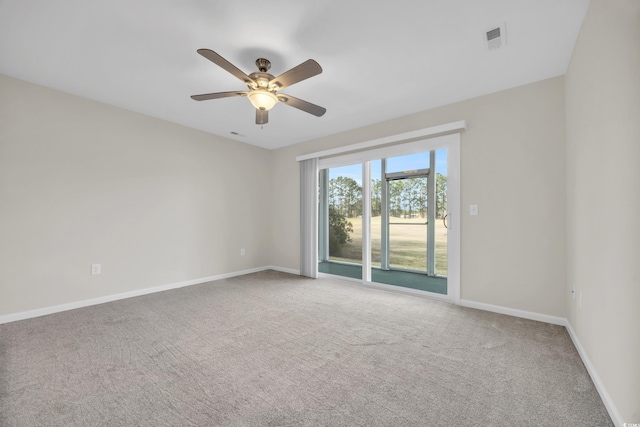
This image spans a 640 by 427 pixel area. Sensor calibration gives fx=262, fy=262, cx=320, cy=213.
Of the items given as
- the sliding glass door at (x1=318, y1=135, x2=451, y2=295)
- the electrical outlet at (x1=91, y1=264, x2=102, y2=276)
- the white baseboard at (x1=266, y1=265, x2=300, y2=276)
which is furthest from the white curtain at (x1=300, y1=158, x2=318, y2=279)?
the electrical outlet at (x1=91, y1=264, x2=102, y2=276)

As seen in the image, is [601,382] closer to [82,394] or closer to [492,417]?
[492,417]

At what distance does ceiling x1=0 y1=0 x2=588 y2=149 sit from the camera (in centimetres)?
176

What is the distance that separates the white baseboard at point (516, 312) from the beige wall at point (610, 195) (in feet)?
1.68

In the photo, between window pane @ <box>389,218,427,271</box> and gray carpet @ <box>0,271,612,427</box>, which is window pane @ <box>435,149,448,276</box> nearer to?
window pane @ <box>389,218,427,271</box>

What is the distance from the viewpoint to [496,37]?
Result: 2.01m

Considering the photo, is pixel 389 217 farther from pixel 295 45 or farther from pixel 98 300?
pixel 98 300

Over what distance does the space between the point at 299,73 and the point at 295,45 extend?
0.32m

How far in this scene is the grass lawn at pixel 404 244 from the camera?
14.0 ft

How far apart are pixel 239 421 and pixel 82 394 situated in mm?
1010

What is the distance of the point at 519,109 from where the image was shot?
9.07 ft

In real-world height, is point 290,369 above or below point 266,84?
below

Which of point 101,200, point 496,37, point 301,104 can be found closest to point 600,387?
point 496,37

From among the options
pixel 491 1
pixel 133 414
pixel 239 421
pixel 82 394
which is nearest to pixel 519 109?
pixel 491 1

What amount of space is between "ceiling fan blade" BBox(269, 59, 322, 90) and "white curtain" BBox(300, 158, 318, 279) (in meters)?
2.38
